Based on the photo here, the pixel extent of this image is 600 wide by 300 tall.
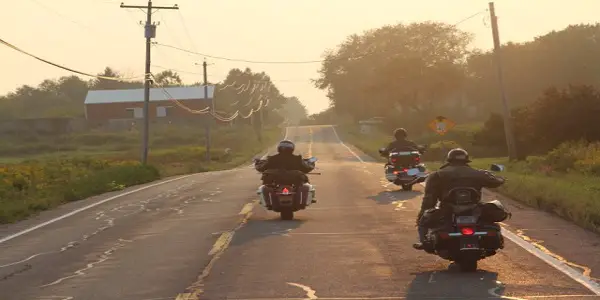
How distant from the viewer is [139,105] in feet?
420

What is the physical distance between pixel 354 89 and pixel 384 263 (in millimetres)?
133235

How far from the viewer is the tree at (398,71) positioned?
109438mm

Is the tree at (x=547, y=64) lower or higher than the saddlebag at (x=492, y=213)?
higher

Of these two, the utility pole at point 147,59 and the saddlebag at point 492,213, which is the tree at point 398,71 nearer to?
the utility pole at point 147,59

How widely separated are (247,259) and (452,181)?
335 cm

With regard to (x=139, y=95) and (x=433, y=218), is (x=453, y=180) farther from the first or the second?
(x=139, y=95)

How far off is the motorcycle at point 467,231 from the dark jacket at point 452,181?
0.13m

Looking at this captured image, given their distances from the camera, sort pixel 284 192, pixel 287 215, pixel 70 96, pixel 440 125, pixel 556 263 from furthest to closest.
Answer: pixel 70 96, pixel 440 125, pixel 287 215, pixel 284 192, pixel 556 263

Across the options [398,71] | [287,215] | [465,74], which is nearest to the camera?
[287,215]

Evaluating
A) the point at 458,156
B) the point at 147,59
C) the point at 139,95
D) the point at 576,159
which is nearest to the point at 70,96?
the point at 139,95

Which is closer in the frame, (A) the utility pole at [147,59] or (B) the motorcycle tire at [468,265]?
(B) the motorcycle tire at [468,265]

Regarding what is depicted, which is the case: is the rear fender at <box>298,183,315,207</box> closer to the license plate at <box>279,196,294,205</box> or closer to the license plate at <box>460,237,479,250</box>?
the license plate at <box>279,196,294,205</box>

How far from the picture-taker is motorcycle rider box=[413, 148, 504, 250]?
1162cm

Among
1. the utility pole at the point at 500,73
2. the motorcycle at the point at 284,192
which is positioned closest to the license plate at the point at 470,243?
the motorcycle at the point at 284,192
